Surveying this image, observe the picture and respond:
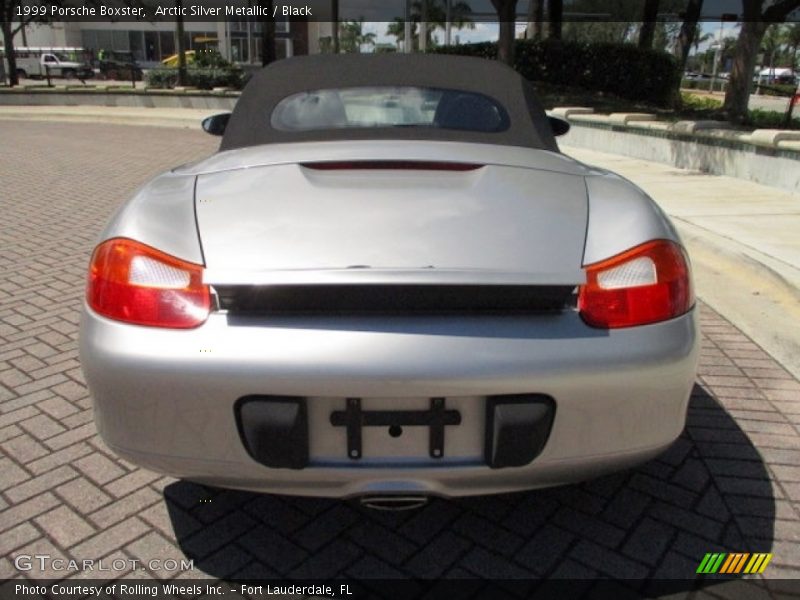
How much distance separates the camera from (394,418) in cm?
183

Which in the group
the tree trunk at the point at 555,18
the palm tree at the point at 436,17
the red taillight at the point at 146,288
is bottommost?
the red taillight at the point at 146,288

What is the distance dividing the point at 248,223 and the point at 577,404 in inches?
40.6

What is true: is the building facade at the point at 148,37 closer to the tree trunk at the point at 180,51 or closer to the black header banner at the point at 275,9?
the black header banner at the point at 275,9

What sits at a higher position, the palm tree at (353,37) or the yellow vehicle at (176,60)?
the palm tree at (353,37)

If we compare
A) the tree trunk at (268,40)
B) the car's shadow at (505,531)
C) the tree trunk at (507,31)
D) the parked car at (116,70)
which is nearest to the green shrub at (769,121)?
the tree trunk at (507,31)

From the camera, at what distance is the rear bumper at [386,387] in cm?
176

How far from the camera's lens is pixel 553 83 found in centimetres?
2319

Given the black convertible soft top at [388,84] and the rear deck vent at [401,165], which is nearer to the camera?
the rear deck vent at [401,165]

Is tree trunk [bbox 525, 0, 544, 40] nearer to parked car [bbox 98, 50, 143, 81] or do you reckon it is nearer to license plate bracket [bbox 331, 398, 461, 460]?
license plate bracket [bbox 331, 398, 461, 460]

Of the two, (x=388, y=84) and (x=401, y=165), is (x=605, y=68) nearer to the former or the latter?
(x=388, y=84)

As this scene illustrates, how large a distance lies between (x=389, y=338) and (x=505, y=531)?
3.17 ft

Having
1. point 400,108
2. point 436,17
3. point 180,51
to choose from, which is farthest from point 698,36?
point 400,108

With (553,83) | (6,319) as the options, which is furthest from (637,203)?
(553,83)

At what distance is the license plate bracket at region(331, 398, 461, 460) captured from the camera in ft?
5.97
